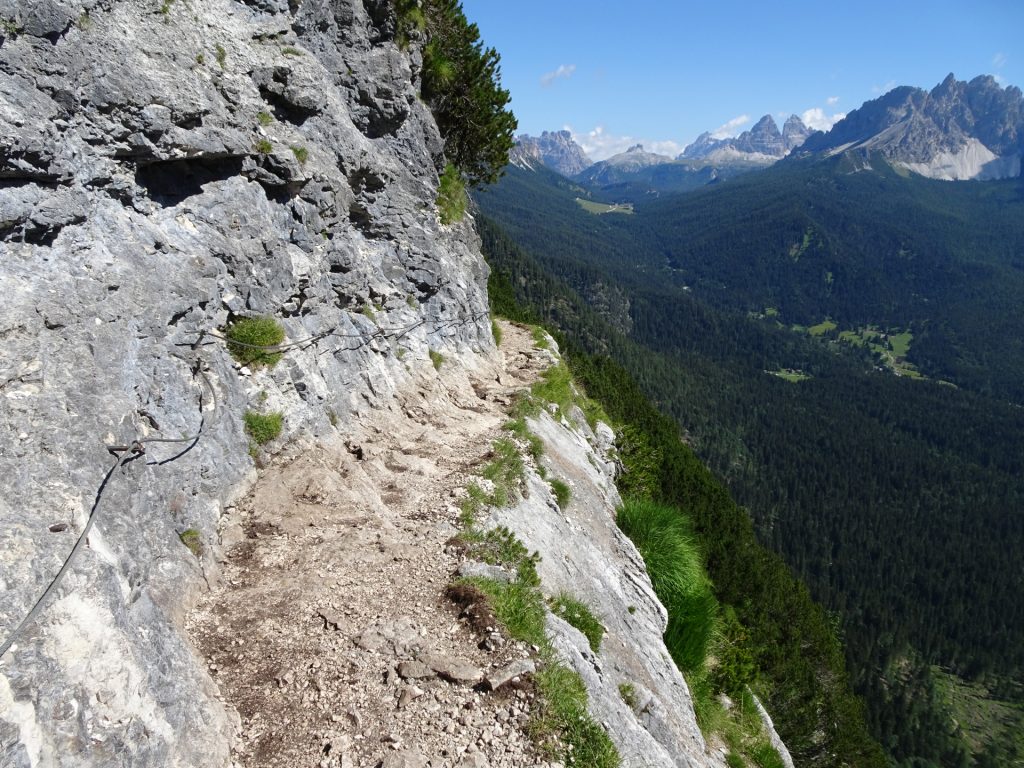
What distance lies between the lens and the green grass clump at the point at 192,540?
8.97m

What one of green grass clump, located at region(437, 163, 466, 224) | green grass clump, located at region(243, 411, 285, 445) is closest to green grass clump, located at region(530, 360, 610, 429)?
green grass clump, located at region(437, 163, 466, 224)

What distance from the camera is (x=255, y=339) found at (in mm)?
12180

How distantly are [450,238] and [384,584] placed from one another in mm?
16431

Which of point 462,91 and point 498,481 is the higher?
→ point 462,91

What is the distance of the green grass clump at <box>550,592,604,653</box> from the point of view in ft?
35.3

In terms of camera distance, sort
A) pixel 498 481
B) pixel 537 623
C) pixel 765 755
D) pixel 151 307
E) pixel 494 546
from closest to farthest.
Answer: pixel 537 623, pixel 151 307, pixel 494 546, pixel 498 481, pixel 765 755

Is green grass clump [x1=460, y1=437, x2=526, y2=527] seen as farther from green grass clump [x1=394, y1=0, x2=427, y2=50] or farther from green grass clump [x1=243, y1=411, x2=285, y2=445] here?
green grass clump [x1=394, y1=0, x2=427, y2=50]

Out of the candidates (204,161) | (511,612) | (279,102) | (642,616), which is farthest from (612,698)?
(279,102)

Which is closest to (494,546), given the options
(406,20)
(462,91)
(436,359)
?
(436,359)

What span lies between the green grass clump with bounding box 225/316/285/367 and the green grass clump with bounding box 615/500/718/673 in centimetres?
1173

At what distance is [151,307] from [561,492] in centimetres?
1037

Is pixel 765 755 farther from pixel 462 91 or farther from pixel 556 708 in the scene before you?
pixel 462 91

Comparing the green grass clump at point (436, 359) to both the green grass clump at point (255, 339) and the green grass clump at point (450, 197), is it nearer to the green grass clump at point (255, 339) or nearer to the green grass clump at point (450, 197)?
the green grass clump at point (450, 197)

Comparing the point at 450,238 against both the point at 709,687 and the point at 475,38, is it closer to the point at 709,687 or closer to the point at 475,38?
the point at 475,38
